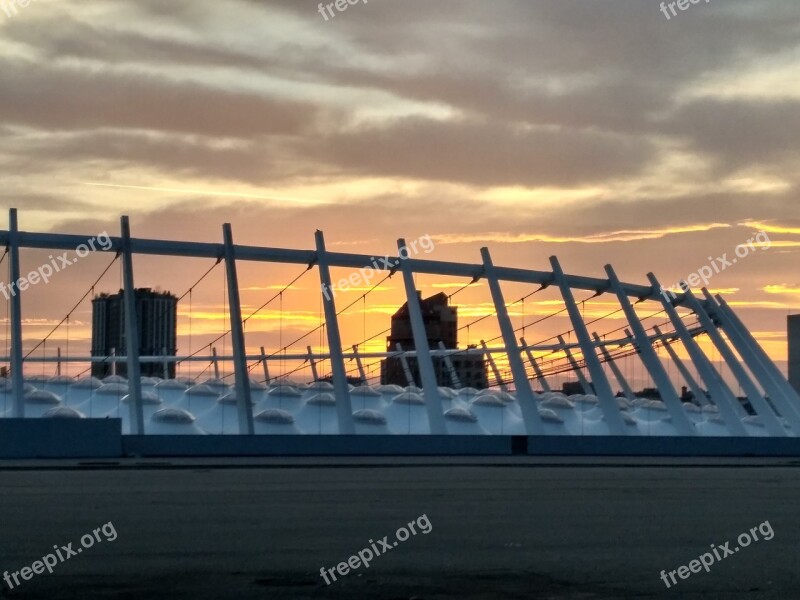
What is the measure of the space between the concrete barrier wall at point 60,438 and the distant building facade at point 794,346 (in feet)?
277

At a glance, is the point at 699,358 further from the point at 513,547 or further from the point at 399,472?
the point at 513,547

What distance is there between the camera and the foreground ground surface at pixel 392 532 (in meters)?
12.6

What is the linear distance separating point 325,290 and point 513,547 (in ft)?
101

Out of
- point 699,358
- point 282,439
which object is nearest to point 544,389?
point 699,358

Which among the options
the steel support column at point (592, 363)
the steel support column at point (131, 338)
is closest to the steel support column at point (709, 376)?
the steel support column at point (592, 363)

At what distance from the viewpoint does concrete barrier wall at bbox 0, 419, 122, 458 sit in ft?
121

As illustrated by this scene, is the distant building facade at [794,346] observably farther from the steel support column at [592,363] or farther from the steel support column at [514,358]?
the steel support column at [514,358]

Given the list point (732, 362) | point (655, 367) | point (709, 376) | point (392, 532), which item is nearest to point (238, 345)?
point (655, 367)

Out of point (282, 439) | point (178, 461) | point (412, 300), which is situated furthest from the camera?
point (412, 300)

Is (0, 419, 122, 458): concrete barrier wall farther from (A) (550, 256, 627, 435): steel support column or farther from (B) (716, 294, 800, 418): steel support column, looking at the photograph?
(B) (716, 294, 800, 418): steel support column

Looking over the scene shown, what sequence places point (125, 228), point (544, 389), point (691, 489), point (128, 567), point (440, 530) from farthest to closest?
point (544, 389)
point (125, 228)
point (691, 489)
point (440, 530)
point (128, 567)

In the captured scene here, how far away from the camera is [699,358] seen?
5903 cm

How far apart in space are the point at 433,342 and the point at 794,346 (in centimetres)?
3389

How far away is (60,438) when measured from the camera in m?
37.8
